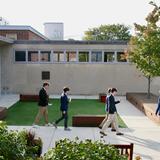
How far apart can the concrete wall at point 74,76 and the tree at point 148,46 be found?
190 inches

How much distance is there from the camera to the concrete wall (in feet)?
88.0

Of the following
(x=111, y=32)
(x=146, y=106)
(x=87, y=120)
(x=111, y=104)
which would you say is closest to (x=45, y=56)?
(x=146, y=106)

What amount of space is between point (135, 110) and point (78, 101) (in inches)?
186

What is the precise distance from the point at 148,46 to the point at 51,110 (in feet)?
22.9

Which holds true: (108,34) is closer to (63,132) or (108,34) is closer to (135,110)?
(135,110)

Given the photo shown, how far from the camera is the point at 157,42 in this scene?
2055 centimetres

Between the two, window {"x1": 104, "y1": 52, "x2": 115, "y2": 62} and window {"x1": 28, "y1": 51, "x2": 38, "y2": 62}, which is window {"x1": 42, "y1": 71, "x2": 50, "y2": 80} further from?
window {"x1": 104, "y1": 52, "x2": 115, "y2": 62}

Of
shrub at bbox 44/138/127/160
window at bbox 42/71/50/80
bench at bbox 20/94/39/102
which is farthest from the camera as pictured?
window at bbox 42/71/50/80

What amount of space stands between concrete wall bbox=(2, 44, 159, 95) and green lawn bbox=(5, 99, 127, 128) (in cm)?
386

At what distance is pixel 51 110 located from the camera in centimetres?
1916

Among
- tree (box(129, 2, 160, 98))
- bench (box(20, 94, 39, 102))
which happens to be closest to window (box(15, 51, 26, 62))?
bench (box(20, 94, 39, 102))

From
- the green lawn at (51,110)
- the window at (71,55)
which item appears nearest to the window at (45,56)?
the window at (71,55)

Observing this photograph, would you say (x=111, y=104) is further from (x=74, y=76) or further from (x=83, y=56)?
(x=83, y=56)

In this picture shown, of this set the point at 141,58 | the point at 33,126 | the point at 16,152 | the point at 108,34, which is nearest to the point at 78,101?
the point at 141,58
